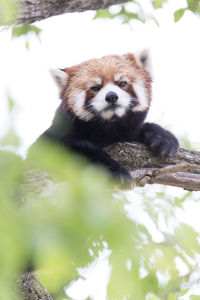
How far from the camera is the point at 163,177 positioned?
302 centimetres

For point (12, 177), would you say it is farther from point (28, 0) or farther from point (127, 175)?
point (28, 0)

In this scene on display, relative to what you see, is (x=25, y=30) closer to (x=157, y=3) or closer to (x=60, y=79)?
(x=60, y=79)

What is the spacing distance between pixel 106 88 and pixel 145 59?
1.93 ft

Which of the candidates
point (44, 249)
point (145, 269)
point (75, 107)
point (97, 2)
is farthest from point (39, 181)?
point (97, 2)

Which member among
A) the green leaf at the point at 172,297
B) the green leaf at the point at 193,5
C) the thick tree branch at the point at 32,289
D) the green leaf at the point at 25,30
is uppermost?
the green leaf at the point at 193,5

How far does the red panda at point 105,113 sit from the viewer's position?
3219 millimetres

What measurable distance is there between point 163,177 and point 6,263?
2271 millimetres

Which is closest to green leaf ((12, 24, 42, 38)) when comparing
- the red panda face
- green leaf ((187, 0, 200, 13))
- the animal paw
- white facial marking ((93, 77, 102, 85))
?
the red panda face

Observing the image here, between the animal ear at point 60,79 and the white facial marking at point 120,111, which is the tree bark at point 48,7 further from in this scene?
the white facial marking at point 120,111

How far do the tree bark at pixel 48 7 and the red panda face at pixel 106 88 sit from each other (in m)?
0.48

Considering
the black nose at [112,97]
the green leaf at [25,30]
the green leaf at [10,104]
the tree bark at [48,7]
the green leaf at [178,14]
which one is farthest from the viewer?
the green leaf at [25,30]

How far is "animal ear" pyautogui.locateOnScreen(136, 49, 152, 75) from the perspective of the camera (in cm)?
368

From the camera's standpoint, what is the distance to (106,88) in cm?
334

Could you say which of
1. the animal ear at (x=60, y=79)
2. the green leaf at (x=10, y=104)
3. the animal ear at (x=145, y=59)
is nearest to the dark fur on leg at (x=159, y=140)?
the animal ear at (x=145, y=59)
